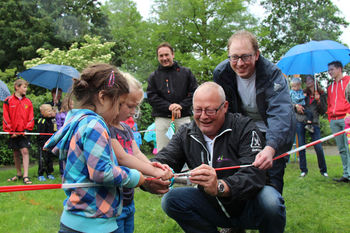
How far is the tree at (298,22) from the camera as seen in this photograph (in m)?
28.2

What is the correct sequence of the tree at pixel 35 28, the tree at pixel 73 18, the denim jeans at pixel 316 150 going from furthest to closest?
the tree at pixel 73 18 → the tree at pixel 35 28 → the denim jeans at pixel 316 150

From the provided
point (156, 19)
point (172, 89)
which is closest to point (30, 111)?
point (172, 89)

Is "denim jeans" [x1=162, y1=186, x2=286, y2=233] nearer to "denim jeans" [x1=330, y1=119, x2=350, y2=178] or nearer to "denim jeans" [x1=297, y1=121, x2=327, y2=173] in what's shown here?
"denim jeans" [x1=330, y1=119, x2=350, y2=178]

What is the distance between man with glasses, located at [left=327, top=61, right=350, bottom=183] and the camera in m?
6.53

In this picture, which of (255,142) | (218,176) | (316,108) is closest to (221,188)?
(218,176)

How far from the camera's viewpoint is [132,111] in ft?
8.82

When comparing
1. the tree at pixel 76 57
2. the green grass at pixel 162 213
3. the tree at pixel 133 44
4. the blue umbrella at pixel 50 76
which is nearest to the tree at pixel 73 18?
the tree at pixel 133 44

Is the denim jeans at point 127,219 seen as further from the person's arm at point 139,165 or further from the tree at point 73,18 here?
the tree at point 73,18

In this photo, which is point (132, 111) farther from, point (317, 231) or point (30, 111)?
point (30, 111)

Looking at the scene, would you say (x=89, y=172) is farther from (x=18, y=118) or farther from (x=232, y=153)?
(x=18, y=118)

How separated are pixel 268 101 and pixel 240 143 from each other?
635 millimetres

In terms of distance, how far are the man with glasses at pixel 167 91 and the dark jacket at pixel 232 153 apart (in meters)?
2.48

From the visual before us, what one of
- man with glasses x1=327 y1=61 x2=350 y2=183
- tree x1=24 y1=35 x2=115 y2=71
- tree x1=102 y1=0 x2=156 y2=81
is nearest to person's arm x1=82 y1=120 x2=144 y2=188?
man with glasses x1=327 y1=61 x2=350 y2=183

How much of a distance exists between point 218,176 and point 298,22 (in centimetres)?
2922
